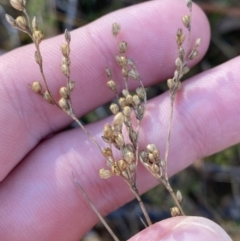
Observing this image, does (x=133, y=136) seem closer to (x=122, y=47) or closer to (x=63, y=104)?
(x=63, y=104)

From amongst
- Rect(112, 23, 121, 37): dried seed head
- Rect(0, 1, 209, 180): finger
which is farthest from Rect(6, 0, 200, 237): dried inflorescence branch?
Rect(0, 1, 209, 180): finger

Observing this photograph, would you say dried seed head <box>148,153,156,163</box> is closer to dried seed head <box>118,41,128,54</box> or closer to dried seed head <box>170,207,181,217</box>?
dried seed head <box>170,207,181,217</box>

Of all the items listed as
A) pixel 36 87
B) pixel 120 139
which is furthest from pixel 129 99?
pixel 36 87

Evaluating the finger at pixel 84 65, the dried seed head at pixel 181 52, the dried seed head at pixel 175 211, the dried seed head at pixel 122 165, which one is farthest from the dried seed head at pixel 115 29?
the dried seed head at pixel 175 211

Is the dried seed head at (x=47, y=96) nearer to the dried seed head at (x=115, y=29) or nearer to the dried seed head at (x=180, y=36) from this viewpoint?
the dried seed head at (x=115, y=29)

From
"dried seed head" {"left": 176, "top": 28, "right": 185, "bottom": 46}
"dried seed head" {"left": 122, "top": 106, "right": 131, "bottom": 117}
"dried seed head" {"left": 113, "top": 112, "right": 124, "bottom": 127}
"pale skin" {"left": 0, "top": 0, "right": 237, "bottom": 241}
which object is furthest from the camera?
"pale skin" {"left": 0, "top": 0, "right": 237, "bottom": 241}

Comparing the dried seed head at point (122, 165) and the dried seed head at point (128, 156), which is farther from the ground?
the dried seed head at point (128, 156)
